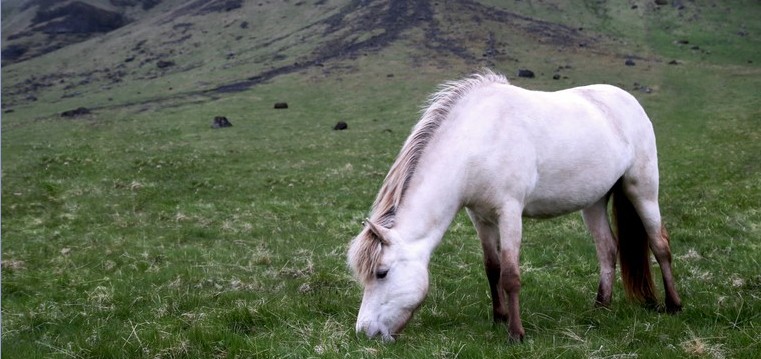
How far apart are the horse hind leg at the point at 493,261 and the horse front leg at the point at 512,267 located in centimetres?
61

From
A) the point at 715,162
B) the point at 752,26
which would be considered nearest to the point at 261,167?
the point at 715,162

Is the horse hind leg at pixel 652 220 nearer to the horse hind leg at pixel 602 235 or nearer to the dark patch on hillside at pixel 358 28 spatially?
the horse hind leg at pixel 602 235

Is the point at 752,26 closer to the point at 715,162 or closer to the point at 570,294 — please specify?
the point at 715,162

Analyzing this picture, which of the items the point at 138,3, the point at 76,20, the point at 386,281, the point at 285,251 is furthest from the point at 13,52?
the point at 386,281

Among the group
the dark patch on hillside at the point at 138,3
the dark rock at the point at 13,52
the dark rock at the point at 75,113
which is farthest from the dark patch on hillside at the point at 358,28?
the dark patch on hillside at the point at 138,3

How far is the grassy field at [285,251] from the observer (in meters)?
5.70

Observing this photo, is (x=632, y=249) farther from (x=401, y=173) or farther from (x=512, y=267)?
(x=401, y=173)

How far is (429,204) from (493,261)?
130 cm

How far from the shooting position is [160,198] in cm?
1961

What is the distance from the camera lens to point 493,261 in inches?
269

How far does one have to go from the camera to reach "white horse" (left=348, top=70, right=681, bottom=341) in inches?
229

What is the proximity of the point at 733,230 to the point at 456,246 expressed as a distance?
5.76 meters

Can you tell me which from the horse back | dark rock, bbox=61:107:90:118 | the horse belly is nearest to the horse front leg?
the horse back

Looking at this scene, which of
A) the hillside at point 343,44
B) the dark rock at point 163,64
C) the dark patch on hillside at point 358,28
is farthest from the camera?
the dark rock at point 163,64
